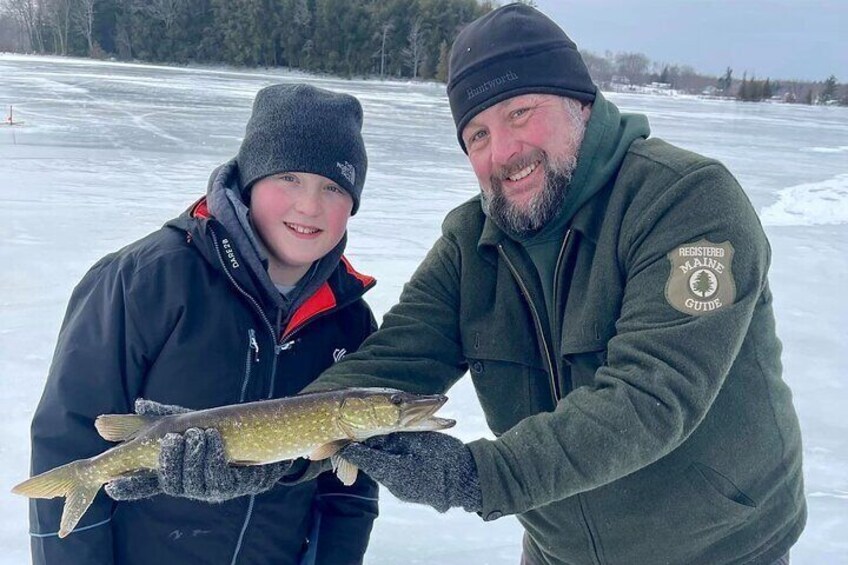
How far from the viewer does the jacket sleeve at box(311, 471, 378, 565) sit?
2.38 m

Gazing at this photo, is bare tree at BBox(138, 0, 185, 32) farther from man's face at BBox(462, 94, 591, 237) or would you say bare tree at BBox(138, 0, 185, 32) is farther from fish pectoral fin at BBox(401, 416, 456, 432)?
fish pectoral fin at BBox(401, 416, 456, 432)

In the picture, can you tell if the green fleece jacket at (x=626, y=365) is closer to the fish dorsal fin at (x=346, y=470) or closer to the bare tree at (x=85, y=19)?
the fish dorsal fin at (x=346, y=470)

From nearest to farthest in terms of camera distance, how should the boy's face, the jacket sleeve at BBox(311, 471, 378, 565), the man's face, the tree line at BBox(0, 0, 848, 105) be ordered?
the man's face
the boy's face
the jacket sleeve at BBox(311, 471, 378, 565)
the tree line at BBox(0, 0, 848, 105)

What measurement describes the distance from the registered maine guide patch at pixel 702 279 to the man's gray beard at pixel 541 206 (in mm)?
452

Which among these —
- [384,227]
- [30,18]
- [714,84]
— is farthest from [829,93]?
[30,18]

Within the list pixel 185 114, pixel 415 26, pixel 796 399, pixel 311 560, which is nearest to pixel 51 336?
pixel 311 560

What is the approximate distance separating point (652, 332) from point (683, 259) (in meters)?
0.19

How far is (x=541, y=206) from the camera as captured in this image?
2.01m

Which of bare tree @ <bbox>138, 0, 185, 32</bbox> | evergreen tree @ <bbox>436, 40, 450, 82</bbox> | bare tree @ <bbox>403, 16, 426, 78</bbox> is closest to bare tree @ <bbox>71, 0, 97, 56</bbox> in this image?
bare tree @ <bbox>138, 0, 185, 32</bbox>

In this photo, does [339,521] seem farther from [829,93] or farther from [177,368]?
[829,93]

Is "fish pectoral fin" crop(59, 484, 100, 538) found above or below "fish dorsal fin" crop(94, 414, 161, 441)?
below

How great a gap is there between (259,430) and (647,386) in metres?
0.99

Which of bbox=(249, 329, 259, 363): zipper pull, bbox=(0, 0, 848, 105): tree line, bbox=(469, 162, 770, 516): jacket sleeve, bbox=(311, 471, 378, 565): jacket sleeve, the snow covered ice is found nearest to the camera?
bbox=(469, 162, 770, 516): jacket sleeve

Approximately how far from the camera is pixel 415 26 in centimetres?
5391
